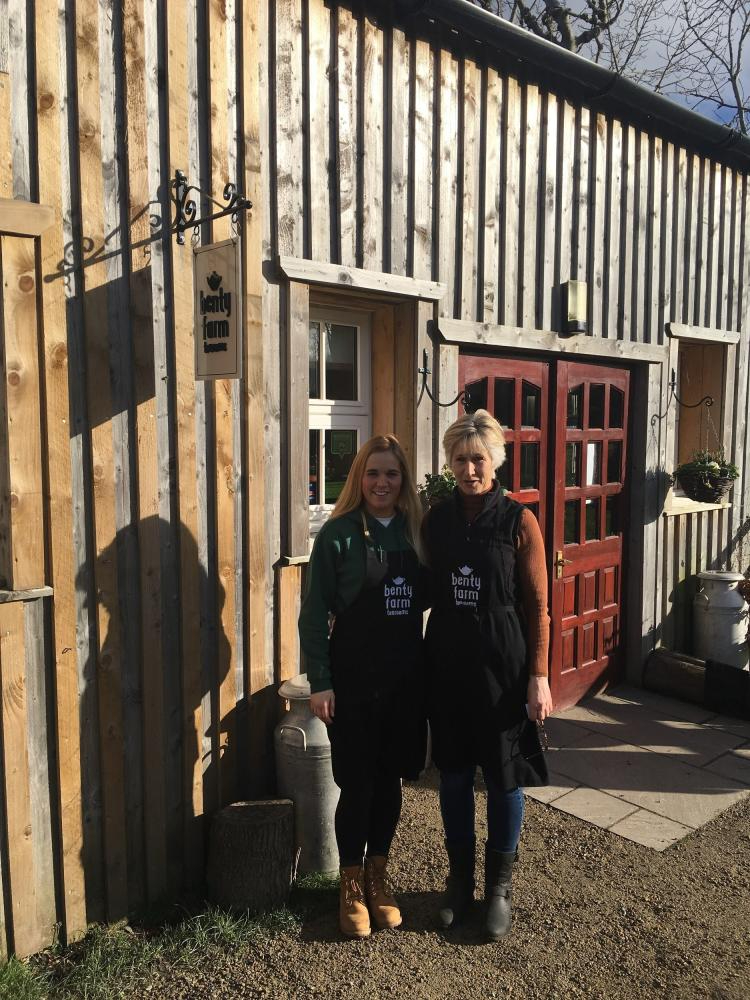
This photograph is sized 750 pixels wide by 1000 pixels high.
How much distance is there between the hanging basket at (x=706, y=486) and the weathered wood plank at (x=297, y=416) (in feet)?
13.0

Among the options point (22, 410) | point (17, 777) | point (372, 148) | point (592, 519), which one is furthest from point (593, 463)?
point (17, 777)

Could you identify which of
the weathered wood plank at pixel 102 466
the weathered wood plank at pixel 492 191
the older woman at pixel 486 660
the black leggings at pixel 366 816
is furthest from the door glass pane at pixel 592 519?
the weathered wood plank at pixel 102 466

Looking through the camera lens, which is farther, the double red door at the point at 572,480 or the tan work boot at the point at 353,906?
the double red door at the point at 572,480

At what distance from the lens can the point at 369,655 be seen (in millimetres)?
3398

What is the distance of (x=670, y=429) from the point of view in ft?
23.1

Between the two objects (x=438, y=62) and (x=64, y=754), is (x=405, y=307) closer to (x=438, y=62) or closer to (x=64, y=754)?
(x=438, y=62)

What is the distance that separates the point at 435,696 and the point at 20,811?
171 centimetres

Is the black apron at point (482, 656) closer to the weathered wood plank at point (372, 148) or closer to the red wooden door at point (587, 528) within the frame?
the weathered wood plank at point (372, 148)

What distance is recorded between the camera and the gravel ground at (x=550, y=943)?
10.6 ft

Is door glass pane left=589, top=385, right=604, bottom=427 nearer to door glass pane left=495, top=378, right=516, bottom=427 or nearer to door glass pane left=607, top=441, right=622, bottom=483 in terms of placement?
door glass pane left=607, top=441, right=622, bottom=483

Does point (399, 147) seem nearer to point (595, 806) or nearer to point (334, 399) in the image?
point (334, 399)

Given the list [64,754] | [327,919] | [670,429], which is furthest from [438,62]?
[327,919]

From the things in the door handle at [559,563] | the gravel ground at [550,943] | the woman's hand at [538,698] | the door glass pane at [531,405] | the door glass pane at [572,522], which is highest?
the door glass pane at [531,405]

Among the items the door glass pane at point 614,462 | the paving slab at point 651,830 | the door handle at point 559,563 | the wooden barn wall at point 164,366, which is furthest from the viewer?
the door glass pane at point 614,462
